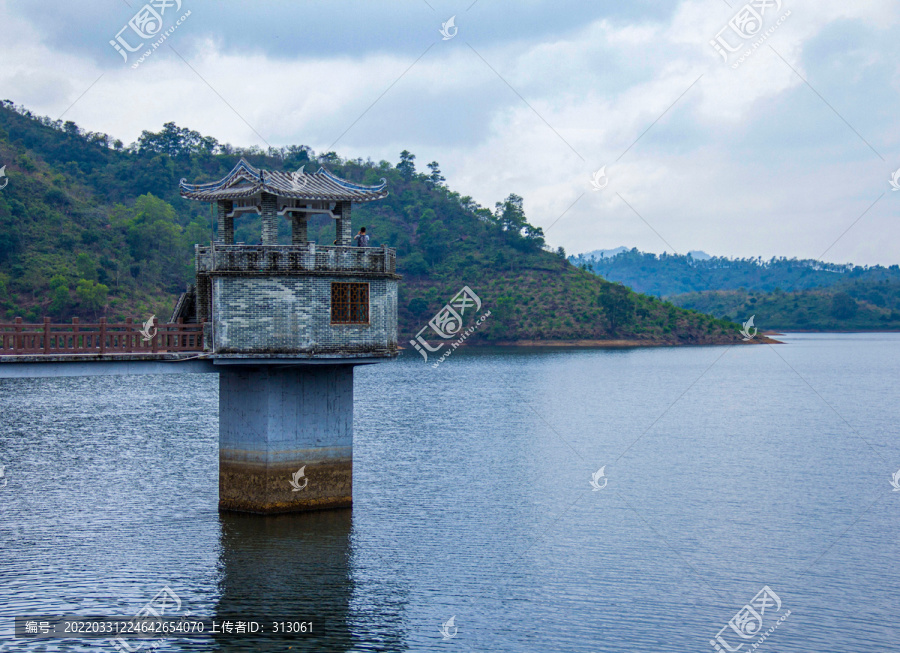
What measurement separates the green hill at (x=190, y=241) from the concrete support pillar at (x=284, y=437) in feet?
204

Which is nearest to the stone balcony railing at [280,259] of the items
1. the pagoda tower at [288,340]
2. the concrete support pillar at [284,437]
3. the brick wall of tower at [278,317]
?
the pagoda tower at [288,340]

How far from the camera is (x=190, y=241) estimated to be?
122m

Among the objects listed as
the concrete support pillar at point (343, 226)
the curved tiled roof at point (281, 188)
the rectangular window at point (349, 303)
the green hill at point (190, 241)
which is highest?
the green hill at point (190, 241)

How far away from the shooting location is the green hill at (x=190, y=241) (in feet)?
327

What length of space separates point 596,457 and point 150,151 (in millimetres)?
135029

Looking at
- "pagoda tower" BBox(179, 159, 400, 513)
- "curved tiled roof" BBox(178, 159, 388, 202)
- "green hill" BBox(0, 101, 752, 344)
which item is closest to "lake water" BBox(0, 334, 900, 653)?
"pagoda tower" BBox(179, 159, 400, 513)

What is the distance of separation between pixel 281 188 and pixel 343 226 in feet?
8.70

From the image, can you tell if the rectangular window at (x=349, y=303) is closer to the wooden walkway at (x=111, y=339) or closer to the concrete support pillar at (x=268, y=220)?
the concrete support pillar at (x=268, y=220)

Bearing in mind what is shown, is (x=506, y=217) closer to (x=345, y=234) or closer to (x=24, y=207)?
(x=24, y=207)

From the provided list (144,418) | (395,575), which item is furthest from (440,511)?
(144,418)

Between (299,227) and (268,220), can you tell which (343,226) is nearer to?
(299,227)

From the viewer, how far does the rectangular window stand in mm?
29172

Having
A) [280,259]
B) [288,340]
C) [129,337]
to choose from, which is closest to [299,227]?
[280,259]

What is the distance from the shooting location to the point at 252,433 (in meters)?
29.2
